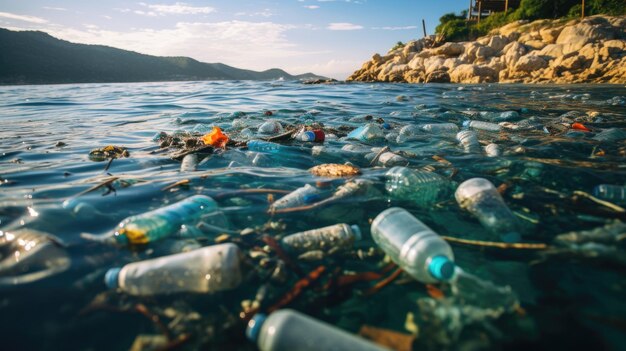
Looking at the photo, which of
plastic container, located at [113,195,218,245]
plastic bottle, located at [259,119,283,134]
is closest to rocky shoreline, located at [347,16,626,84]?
plastic bottle, located at [259,119,283,134]

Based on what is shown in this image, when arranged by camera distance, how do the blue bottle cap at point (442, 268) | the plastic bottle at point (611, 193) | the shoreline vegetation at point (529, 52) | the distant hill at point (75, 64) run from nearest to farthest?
the blue bottle cap at point (442, 268)
the plastic bottle at point (611, 193)
the shoreline vegetation at point (529, 52)
the distant hill at point (75, 64)

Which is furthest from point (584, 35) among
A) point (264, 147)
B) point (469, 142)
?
point (264, 147)

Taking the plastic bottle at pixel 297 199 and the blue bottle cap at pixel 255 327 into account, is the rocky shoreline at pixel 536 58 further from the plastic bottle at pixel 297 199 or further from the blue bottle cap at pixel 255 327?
the blue bottle cap at pixel 255 327

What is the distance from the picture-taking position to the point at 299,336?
89 cm

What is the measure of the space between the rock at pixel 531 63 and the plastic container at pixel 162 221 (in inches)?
826

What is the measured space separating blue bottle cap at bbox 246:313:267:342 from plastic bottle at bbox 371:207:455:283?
641 mm

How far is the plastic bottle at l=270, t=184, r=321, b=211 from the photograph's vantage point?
189cm

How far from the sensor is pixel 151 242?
150cm

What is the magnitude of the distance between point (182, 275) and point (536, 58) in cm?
2183

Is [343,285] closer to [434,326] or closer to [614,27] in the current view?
[434,326]

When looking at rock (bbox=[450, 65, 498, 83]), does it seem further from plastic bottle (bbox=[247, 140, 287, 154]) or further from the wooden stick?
the wooden stick

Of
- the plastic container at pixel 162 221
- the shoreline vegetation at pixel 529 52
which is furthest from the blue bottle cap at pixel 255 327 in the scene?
the shoreline vegetation at pixel 529 52

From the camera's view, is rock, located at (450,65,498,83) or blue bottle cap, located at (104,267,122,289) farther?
rock, located at (450,65,498,83)

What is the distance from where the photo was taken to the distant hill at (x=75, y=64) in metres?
64.7
